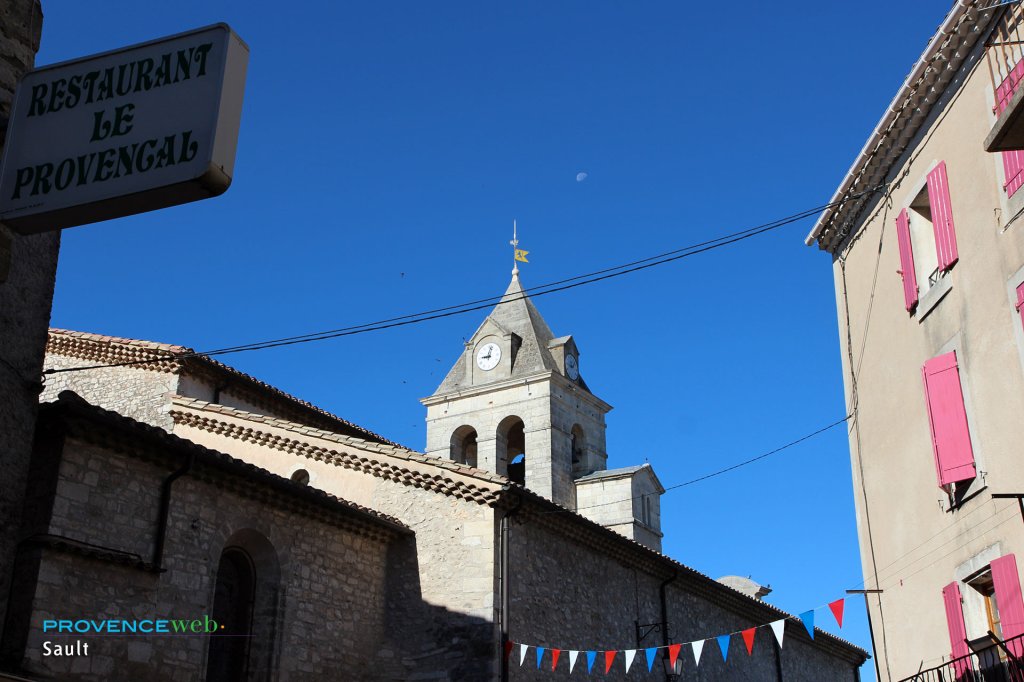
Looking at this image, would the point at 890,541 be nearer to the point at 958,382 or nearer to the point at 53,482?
the point at 958,382

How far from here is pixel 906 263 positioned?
1293 cm

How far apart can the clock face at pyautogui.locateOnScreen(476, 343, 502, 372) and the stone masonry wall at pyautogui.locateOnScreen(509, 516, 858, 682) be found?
1377 centimetres

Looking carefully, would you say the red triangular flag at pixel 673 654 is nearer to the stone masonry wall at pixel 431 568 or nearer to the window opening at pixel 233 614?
the stone masonry wall at pixel 431 568

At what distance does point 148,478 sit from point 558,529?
7.79 meters

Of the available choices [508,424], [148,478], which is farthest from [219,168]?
[508,424]

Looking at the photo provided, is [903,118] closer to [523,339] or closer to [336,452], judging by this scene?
[336,452]

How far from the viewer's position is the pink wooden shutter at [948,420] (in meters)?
11.5

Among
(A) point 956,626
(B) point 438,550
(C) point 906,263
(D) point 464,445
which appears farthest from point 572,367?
(A) point 956,626

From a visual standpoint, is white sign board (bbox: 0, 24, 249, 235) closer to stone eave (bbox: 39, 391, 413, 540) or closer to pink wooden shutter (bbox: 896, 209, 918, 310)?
stone eave (bbox: 39, 391, 413, 540)

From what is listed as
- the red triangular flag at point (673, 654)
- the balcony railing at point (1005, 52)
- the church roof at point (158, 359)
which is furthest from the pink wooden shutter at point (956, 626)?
the church roof at point (158, 359)

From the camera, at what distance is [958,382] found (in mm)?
11719

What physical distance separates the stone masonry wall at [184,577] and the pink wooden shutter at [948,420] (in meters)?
8.66

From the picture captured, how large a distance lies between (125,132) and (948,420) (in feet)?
31.8

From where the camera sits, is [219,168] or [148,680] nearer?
[219,168]
